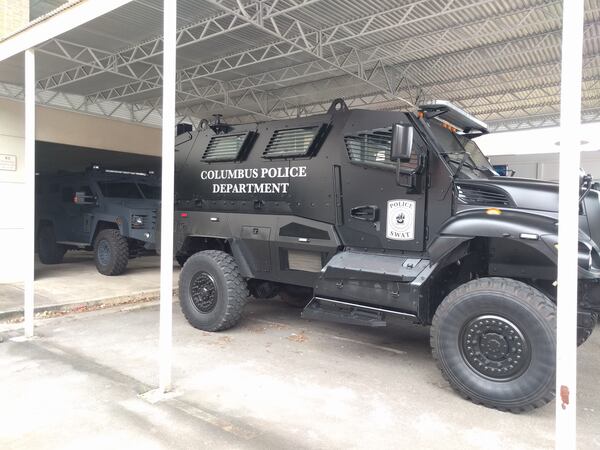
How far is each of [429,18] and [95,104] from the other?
31.3 ft

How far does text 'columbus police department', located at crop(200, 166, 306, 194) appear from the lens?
536 cm

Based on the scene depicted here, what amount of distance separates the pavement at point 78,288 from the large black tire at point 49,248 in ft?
0.95

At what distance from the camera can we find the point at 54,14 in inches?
199

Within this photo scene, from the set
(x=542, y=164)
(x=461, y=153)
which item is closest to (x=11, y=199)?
(x=461, y=153)

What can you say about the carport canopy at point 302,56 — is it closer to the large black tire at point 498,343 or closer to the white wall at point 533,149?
the white wall at point 533,149

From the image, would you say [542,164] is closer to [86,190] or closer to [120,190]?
[120,190]

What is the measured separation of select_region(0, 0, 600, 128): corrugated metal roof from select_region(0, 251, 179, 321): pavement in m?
3.86

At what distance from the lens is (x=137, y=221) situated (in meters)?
9.82

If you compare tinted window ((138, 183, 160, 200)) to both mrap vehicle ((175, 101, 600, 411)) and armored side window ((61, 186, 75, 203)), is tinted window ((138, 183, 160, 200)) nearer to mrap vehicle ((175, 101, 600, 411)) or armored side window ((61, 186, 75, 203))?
armored side window ((61, 186, 75, 203))

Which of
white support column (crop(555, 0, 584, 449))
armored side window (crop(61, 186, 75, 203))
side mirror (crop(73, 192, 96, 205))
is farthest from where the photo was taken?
armored side window (crop(61, 186, 75, 203))

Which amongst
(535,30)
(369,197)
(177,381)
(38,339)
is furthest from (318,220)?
(535,30)

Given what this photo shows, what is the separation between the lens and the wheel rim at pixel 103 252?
9.88 m

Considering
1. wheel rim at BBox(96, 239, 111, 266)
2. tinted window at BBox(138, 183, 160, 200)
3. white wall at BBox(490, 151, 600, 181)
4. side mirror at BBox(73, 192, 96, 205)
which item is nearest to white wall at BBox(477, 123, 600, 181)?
white wall at BBox(490, 151, 600, 181)

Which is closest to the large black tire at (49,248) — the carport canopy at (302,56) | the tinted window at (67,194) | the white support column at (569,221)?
the tinted window at (67,194)
